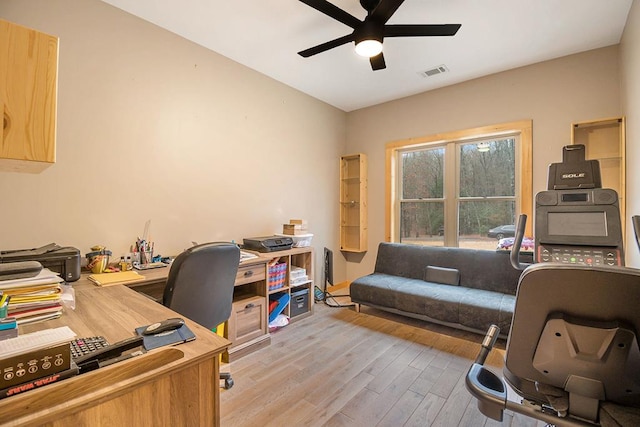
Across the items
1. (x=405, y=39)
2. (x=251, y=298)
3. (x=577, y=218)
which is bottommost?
(x=251, y=298)

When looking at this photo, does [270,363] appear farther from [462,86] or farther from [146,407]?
[462,86]

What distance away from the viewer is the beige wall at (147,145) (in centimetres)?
203

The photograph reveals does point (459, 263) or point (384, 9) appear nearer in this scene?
point (384, 9)

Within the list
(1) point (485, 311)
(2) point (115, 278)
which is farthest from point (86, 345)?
(1) point (485, 311)

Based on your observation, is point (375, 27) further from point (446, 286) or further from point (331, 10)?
point (446, 286)

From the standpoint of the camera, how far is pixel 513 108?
10.9 ft

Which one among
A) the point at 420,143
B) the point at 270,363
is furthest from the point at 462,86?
the point at 270,363

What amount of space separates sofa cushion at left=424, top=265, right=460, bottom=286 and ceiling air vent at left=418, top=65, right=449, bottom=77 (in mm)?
2319

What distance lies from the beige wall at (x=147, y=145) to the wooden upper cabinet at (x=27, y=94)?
1449mm

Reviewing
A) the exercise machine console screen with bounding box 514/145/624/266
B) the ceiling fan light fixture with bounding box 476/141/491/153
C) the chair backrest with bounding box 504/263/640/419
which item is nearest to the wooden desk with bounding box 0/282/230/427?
the chair backrest with bounding box 504/263/640/419

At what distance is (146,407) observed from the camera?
83 centimetres

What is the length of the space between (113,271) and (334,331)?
208 cm

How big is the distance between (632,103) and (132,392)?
3614 mm

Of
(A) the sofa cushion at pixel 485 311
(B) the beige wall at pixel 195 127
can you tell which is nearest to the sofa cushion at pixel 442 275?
(A) the sofa cushion at pixel 485 311
